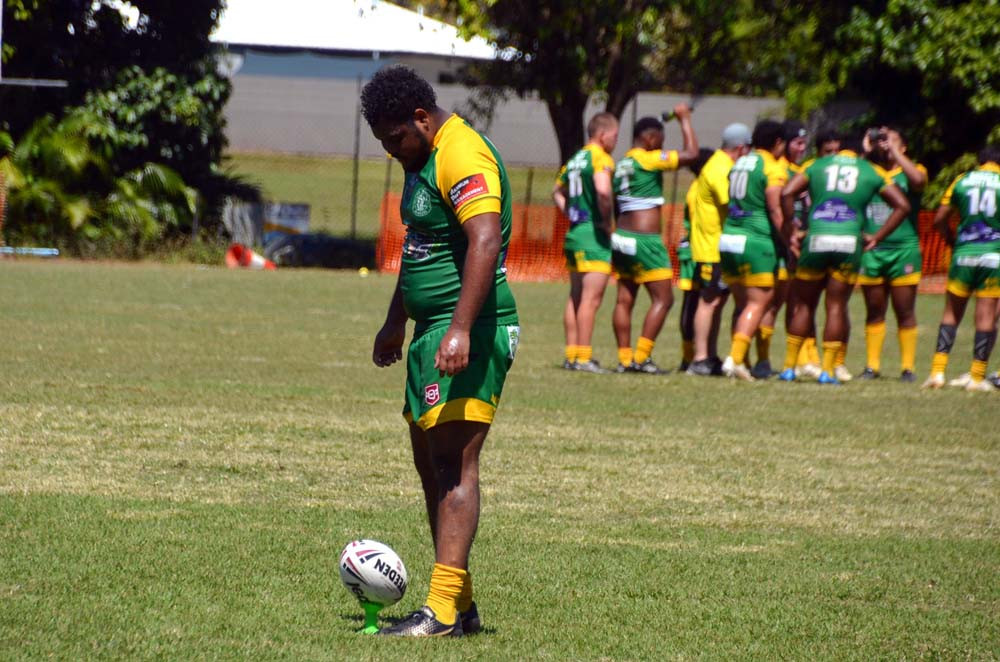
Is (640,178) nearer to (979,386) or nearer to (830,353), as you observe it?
(830,353)

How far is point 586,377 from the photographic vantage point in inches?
452

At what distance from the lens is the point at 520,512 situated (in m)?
6.47

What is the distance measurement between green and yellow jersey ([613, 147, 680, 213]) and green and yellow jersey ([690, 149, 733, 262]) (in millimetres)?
460

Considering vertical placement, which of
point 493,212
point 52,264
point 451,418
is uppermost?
point 493,212

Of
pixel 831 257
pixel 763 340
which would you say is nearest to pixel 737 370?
pixel 763 340

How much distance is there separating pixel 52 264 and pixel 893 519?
56.9ft

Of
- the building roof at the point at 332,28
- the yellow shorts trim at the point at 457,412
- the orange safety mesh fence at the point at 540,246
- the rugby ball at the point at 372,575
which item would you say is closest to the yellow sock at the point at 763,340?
the yellow shorts trim at the point at 457,412

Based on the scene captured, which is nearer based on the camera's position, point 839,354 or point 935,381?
point 935,381

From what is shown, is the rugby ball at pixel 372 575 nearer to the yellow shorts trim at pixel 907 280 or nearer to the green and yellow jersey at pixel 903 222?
the green and yellow jersey at pixel 903 222

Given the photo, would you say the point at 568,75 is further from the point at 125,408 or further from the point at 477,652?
the point at 477,652

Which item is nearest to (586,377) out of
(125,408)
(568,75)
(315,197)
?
(125,408)

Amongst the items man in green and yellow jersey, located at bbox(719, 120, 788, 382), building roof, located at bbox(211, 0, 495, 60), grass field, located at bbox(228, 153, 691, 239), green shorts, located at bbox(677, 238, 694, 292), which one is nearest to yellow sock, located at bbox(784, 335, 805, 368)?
man in green and yellow jersey, located at bbox(719, 120, 788, 382)

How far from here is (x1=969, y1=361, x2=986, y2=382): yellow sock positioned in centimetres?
1174

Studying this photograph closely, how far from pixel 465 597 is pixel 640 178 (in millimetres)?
7523
